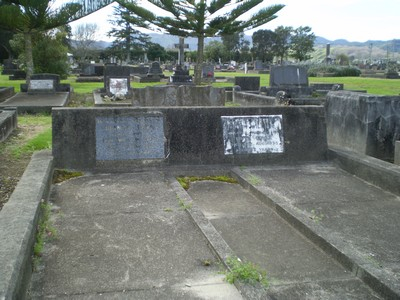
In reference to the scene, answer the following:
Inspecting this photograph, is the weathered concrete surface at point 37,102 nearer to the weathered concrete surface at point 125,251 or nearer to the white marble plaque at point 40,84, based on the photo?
the white marble plaque at point 40,84

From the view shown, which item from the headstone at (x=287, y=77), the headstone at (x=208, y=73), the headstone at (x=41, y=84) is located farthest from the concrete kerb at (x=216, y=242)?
the headstone at (x=208, y=73)

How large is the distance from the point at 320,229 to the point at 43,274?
76.9 inches

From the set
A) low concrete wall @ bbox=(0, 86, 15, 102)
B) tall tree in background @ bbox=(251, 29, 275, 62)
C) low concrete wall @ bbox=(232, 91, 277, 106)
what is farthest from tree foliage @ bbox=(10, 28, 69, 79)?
tall tree in background @ bbox=(251, 29, 275, 62)

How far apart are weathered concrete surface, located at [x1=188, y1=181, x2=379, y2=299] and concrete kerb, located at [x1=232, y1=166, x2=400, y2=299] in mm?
39

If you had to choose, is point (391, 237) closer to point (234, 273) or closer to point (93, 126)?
point (234, 273)

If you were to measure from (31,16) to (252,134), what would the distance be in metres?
15.4

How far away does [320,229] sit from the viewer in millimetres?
3195

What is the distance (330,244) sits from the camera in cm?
294

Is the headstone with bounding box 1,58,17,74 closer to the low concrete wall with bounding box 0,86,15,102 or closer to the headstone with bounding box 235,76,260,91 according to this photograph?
the low concrete wall with bounding box 0,86,15,102

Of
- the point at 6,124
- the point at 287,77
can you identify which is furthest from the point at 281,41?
the point at 6,124

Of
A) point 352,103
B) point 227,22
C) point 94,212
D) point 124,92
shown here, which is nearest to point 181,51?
point 227,22

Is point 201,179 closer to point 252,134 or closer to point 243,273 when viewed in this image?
point 252,134

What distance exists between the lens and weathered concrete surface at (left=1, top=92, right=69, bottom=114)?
36.8 feet

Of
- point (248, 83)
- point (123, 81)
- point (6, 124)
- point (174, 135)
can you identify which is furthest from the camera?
point (248, 83)
